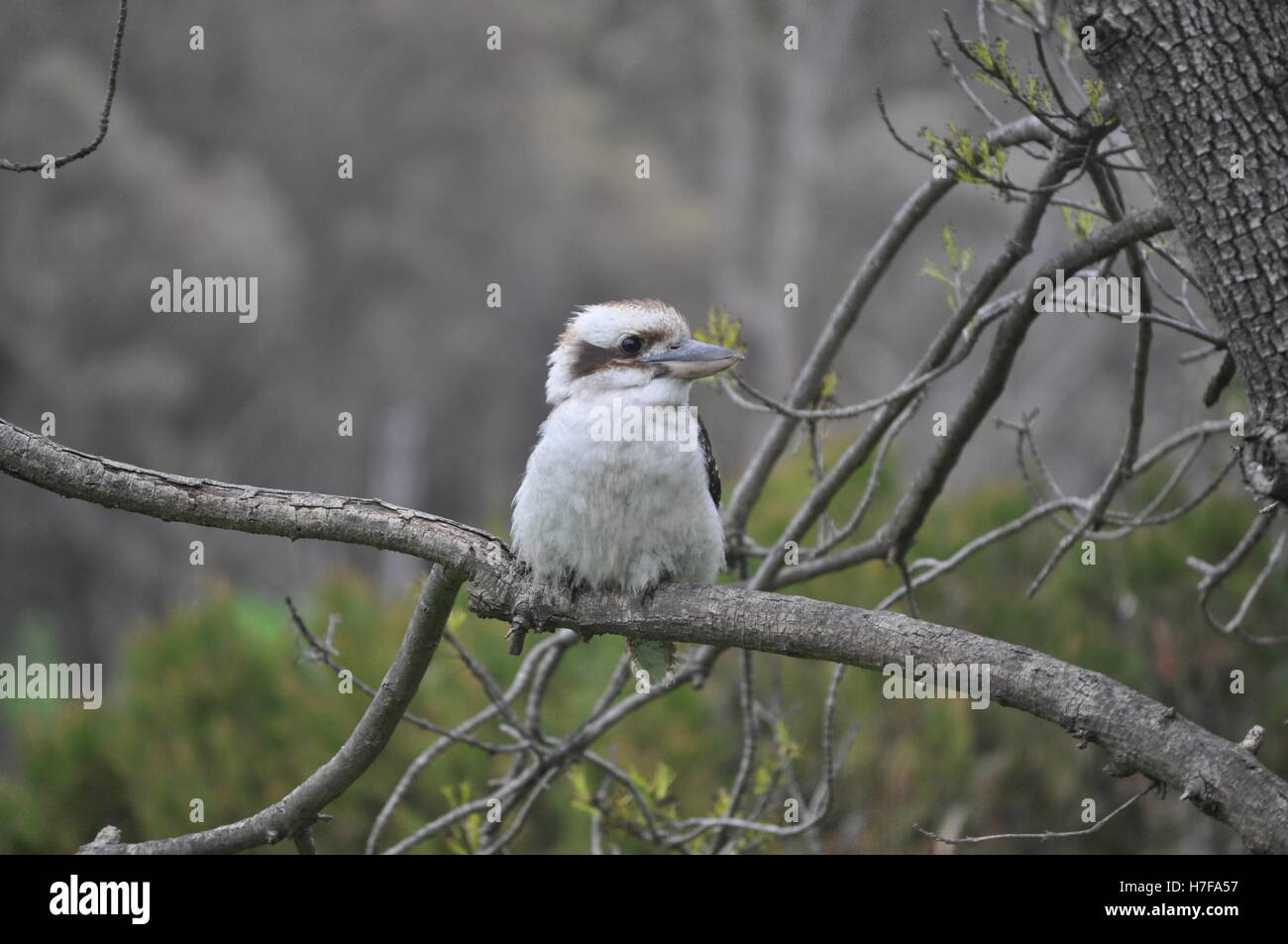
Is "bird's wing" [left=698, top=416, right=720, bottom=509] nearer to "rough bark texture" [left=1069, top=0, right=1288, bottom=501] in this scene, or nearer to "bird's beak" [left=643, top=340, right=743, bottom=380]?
"bird's beak" [left=643, top=340, right=743, bottom=380]

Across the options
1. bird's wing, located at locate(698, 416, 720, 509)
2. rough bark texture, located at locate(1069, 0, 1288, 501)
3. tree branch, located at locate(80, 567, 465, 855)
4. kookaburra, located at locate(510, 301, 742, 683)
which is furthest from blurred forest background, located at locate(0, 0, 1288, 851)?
rough bark texture, located at locate(1069, 0, 1288, 501)

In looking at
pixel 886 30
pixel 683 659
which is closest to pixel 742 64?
pixel 886 30

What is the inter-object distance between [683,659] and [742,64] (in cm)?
1246

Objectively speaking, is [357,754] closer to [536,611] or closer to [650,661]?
[536,611]

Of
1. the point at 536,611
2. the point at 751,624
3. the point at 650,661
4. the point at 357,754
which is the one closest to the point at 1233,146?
the point at 751,624

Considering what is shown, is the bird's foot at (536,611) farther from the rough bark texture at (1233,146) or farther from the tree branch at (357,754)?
the rough bark texture at (1233,146)

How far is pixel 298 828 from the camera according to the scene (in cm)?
219

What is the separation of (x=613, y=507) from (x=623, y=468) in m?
0.07

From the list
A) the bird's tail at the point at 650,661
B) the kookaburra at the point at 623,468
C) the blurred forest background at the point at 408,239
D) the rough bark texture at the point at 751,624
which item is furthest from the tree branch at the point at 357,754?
the blurred forest background at the point at 408,239

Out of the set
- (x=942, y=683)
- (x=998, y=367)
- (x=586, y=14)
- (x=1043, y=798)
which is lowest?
(x=1043, y=798)

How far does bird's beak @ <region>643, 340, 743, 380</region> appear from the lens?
2.37 m

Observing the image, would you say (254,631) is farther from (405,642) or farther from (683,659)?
(405,642)

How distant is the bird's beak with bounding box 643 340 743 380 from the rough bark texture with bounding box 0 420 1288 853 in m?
0.46
